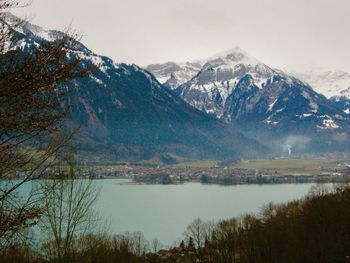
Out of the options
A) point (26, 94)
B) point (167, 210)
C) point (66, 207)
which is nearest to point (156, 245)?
point (66, 207)

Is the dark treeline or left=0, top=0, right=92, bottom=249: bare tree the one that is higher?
left=0, top=0, right=92, bottom=249: bare tree

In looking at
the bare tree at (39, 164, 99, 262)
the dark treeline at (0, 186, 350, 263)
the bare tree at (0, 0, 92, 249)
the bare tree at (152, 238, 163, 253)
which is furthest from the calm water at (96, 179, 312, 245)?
the bare tree at (0, 0, 92, 249)

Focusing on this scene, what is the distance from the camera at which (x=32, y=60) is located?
8422mm

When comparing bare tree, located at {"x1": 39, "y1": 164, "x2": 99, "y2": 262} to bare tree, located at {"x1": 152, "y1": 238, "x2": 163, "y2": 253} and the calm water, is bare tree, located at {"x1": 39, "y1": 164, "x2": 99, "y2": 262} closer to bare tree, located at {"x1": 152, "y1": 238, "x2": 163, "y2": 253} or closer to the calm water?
bare tree, located at {"x1": 152, "y1": 238, "x2": 163, "y2": 253}

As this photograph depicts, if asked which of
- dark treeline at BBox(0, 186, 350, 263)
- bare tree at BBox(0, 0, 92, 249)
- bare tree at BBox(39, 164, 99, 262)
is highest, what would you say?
bare tree at BBox(0, 0, 92, 249)

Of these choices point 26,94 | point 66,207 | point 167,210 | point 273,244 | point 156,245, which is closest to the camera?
point 26,94

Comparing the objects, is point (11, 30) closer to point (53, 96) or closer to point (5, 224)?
point (53, 96)

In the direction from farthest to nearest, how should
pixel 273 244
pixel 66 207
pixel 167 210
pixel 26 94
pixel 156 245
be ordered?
pixel 167 210 → pixel 156 245 → pixel 273 244 → pixel 66 207 → pixel 26 94

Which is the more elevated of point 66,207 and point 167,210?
point 66,207

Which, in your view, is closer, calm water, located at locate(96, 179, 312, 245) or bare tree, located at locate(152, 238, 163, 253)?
bare tree, located at locate(152, 238, 163, 253)

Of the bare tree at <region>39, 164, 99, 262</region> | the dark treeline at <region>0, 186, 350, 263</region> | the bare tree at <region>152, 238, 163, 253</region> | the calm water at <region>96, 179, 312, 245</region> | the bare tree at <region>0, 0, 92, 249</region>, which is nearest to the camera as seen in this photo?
the bare tree at <region>0, 0, 92, 249</region>

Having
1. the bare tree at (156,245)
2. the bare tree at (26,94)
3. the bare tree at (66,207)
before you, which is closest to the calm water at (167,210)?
the bare tree at (156,245)

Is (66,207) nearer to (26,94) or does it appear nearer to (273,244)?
(26,94)

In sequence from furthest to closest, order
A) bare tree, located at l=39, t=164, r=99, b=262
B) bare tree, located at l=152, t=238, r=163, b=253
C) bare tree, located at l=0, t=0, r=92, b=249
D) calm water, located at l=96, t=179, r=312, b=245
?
calm water, located at l=96, t=179, r=312, b=245 < bare tree, located at l=152, t=238, r=163, b=253 < bare tree, located at l=39, t=164, r=99, b=262 < bare tree, located at l=0, t=0, r=92, b=249
